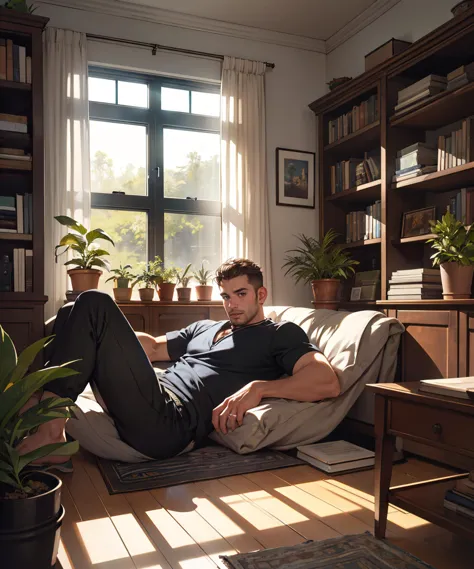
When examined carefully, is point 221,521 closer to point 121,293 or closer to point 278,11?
point 121,293

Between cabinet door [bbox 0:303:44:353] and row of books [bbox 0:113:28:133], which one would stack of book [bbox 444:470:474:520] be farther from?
row of books [bbox 0:113:28:133]

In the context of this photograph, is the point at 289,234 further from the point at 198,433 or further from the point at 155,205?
the point at 198,433

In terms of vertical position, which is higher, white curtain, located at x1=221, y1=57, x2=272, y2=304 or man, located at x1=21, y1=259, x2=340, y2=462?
white curtain, located at x1=221, y1=57, x2=272, y2=304

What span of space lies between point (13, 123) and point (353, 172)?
2.32 metres

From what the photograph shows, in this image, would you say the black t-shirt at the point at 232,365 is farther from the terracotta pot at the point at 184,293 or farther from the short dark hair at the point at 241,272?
the terracotta pot at the point at 184,293

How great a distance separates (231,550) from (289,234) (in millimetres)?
3185

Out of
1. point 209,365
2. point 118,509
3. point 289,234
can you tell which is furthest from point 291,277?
point 118,509

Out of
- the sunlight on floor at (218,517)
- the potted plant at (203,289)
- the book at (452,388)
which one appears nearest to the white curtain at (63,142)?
the potted plant at (203,289)

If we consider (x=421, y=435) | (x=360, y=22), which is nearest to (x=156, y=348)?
(x=421, y=435)

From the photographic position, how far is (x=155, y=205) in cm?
425

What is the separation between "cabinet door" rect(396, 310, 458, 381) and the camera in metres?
2.71

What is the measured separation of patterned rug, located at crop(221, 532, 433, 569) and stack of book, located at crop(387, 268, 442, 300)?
5.81 ft

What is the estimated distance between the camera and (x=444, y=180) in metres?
3.35

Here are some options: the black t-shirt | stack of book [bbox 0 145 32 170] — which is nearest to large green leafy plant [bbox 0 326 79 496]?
the black t-shirt
